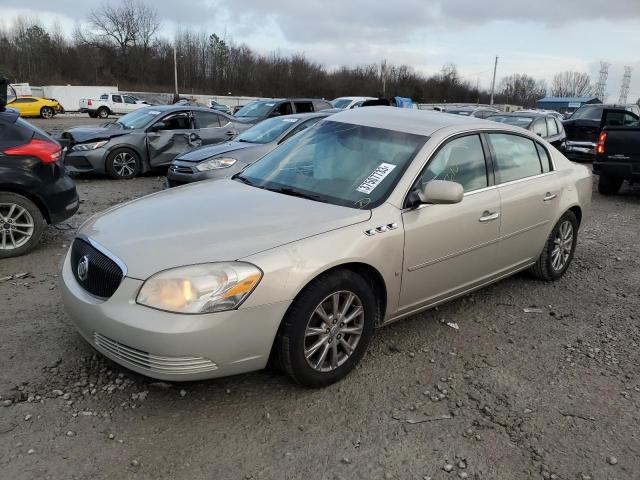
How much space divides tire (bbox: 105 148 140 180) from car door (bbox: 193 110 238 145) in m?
1.37

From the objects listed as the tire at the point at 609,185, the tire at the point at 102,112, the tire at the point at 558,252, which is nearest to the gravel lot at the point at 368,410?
the tire at the point at 558,252

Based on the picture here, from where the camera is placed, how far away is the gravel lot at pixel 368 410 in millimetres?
2494

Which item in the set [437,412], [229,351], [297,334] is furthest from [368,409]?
[229,351]

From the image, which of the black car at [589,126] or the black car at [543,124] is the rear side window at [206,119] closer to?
the black car at [543,124]

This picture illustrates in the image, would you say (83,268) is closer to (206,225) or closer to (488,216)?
(206,225)

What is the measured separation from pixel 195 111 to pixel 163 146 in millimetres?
1051

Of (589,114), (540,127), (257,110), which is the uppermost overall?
(589,114)

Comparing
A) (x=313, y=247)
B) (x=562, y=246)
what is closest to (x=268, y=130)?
(x=562, y=246)

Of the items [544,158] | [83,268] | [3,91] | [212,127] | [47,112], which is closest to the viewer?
[83,268]

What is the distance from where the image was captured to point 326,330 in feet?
9.91

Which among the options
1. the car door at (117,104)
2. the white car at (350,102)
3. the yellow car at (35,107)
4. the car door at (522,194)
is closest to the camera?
the car door at (522,194)

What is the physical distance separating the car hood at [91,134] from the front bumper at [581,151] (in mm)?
12033

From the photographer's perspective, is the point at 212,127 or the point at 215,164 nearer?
the point at 215,164

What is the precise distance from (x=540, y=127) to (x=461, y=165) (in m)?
9.84
